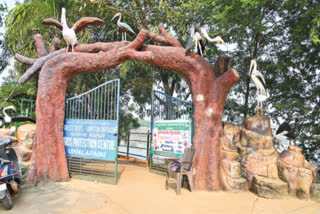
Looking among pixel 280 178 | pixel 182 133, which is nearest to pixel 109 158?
pixel 182 133

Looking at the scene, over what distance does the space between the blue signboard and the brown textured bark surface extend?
0.71 feet

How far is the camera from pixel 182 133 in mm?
5645

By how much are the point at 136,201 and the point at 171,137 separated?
6.36 feet

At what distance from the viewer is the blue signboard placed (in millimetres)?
5348

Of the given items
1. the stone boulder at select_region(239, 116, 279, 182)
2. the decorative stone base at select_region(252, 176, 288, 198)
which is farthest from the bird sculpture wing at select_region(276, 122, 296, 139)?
the decorative stone base at select_region(252, 176, 288, 198)

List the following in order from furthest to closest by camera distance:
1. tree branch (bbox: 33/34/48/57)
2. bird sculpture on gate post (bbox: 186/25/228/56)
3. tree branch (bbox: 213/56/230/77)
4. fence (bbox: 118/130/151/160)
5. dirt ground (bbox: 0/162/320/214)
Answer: fence (bbox: 118/130/151/160) → tree branch (bbox: 33/34/48/57) → tree branch (bbox: 213/56/230/77) → bird sculpture on gate post (bbox: 186/25/228/56) → dirt ground (bbox: 0/162/320/214)

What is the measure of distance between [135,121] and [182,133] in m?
5.25

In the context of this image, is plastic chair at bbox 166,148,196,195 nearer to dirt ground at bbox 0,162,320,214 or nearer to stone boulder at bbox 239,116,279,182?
dirt ground at bbox 0,162,320,214

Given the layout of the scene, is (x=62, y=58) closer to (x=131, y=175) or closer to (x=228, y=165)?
(x=131, y=175)

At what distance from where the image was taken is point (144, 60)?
548 cm

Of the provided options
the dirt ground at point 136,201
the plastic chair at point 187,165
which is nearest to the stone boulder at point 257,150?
the dirt ground at point 136,201

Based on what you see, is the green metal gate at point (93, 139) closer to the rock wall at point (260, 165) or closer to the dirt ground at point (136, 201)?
the dirt ground at point (136, 201)

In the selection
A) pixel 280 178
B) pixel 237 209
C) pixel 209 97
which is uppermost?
pixel 209 97

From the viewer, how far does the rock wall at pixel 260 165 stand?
466 cm
